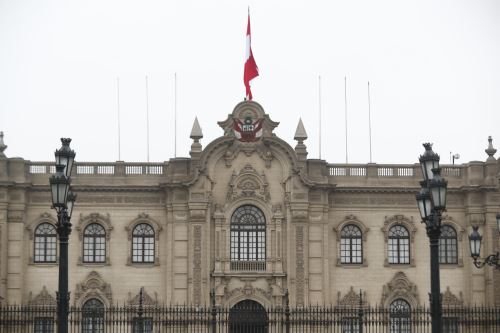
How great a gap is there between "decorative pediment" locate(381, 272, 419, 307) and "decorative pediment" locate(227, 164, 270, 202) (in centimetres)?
724

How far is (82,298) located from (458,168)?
762 inches

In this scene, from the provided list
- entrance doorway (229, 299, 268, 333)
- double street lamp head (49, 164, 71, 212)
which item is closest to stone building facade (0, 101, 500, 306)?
entrance doorway (229, 299, 268, 333)

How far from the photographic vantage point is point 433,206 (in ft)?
79.7

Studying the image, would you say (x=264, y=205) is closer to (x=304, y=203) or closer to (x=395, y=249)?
(x=304, y=203)

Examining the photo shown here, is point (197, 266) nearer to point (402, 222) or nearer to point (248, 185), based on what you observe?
point (248, 185)

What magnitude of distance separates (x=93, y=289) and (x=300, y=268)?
989 centimetres

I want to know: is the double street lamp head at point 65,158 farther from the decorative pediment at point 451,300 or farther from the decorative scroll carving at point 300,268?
the decorative pediment at point 451,300

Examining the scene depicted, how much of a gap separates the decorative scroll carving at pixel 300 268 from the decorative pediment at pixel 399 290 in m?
4.07

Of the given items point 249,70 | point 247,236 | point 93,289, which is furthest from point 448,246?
point 93,289

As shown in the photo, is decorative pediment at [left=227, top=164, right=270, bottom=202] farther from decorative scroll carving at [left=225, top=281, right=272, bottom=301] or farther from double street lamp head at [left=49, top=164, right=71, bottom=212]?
double street lamp head at [left=49, top=164, right=71, bottom=212]

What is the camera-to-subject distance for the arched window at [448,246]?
53844 mm

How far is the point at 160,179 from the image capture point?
53.6 meters

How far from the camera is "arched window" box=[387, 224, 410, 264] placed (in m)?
53.7

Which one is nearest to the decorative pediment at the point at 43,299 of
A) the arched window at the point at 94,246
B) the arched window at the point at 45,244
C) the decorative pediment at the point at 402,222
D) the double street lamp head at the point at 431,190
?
the arched window at the point at 45,244
